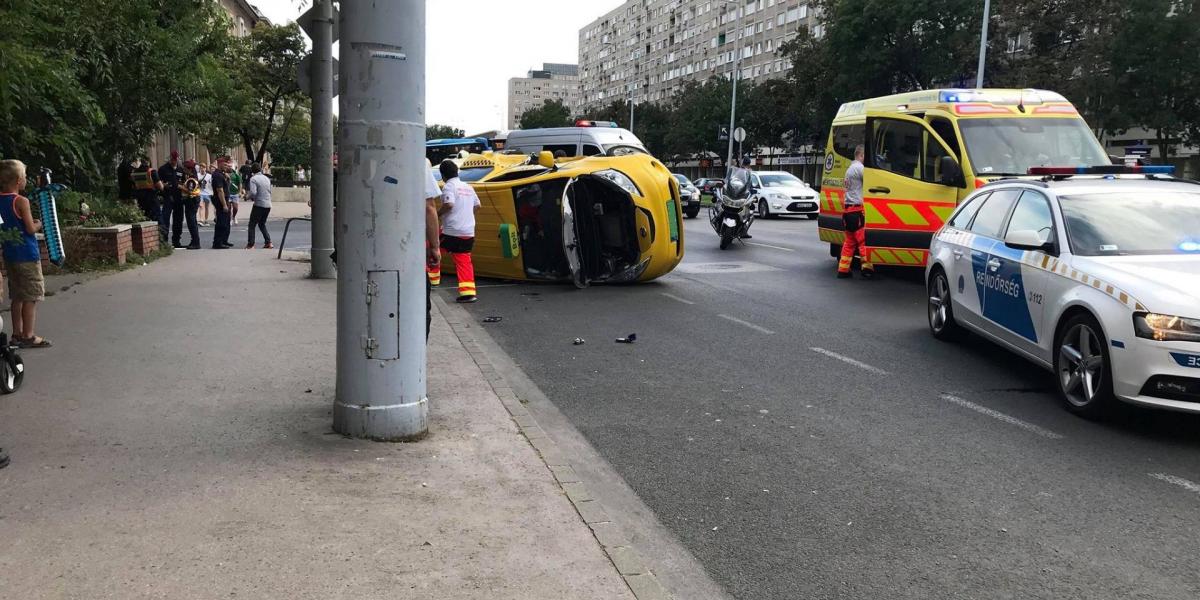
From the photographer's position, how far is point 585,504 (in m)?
4.48

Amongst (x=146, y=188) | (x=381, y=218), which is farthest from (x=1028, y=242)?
(x=146, y=188)

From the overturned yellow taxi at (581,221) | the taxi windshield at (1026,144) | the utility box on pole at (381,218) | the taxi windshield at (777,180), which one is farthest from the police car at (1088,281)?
the taxi windshield at (777,180)

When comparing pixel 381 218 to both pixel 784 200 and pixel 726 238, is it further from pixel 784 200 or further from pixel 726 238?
pixel 784 200

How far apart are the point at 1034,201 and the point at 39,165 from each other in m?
12.0

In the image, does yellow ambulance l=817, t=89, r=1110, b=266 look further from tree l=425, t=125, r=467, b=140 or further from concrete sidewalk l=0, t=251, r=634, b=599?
tree l=425, t=125, r=467, b=140

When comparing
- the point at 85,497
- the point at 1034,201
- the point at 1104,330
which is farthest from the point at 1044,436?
the point at 85,497

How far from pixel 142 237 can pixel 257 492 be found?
1211cm

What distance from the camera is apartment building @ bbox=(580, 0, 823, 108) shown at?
10088 cm

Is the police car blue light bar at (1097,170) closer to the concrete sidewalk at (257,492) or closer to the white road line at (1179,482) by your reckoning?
the white road line at (1179,482)

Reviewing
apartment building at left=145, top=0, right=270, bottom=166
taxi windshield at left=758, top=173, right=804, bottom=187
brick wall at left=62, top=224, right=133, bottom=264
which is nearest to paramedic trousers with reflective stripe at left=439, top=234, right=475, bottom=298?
brick wall at left=62, top=224, right=133, bottom=264

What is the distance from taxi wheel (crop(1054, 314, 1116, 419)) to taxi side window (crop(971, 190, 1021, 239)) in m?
1.76

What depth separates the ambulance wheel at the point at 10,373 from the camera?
603cm

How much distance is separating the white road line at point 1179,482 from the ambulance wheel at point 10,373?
21.4 feet

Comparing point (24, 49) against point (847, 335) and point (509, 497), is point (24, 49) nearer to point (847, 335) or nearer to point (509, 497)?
point (509, 497)
